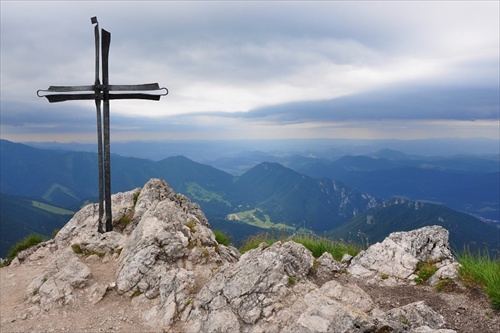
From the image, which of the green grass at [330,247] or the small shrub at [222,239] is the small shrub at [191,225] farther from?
the green grass at [330,247]

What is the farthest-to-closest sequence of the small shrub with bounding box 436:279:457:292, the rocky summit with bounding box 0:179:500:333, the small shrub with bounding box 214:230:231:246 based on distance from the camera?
1. the small shrub with bounding box 214:230:231:246
2. the small shrub with bounding box 436:279:457:292
3. the rocky summit with bounding box 0:179:500:333

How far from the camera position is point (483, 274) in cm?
866

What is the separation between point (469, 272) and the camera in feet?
30.3

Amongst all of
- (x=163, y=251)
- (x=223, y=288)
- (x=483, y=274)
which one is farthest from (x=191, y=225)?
(x=483, y=274)

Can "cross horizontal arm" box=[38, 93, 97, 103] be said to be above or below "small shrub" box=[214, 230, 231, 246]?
above

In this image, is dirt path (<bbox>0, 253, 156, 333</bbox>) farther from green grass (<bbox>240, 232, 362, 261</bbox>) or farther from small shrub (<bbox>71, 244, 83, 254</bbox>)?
green grass (<bbox>240, 232, 362, 261</bbox>)

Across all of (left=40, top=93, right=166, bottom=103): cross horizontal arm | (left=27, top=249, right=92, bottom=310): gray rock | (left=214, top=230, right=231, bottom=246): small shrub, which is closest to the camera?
(left=27, top=249, right=92, bottom=310): gray rock

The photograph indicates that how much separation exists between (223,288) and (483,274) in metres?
7.38

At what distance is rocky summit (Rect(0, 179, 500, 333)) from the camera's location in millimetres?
7547

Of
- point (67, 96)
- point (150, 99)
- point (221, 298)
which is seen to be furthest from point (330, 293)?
point (67, 96)

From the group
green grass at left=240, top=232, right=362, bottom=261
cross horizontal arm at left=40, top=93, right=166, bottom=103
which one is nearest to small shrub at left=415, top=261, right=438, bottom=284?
green grass at left=240, top=232, right=362, bottom=261

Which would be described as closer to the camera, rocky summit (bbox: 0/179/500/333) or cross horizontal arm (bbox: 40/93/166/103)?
rocky summit (bbox: 0/179/500/333)

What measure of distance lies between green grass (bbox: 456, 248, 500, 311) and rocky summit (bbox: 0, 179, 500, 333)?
317 millimetres

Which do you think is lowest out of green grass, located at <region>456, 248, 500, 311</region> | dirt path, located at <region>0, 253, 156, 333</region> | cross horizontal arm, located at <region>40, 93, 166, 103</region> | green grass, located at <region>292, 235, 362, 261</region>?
dirt path, located at <region>0, 253, 156, 333</region>
